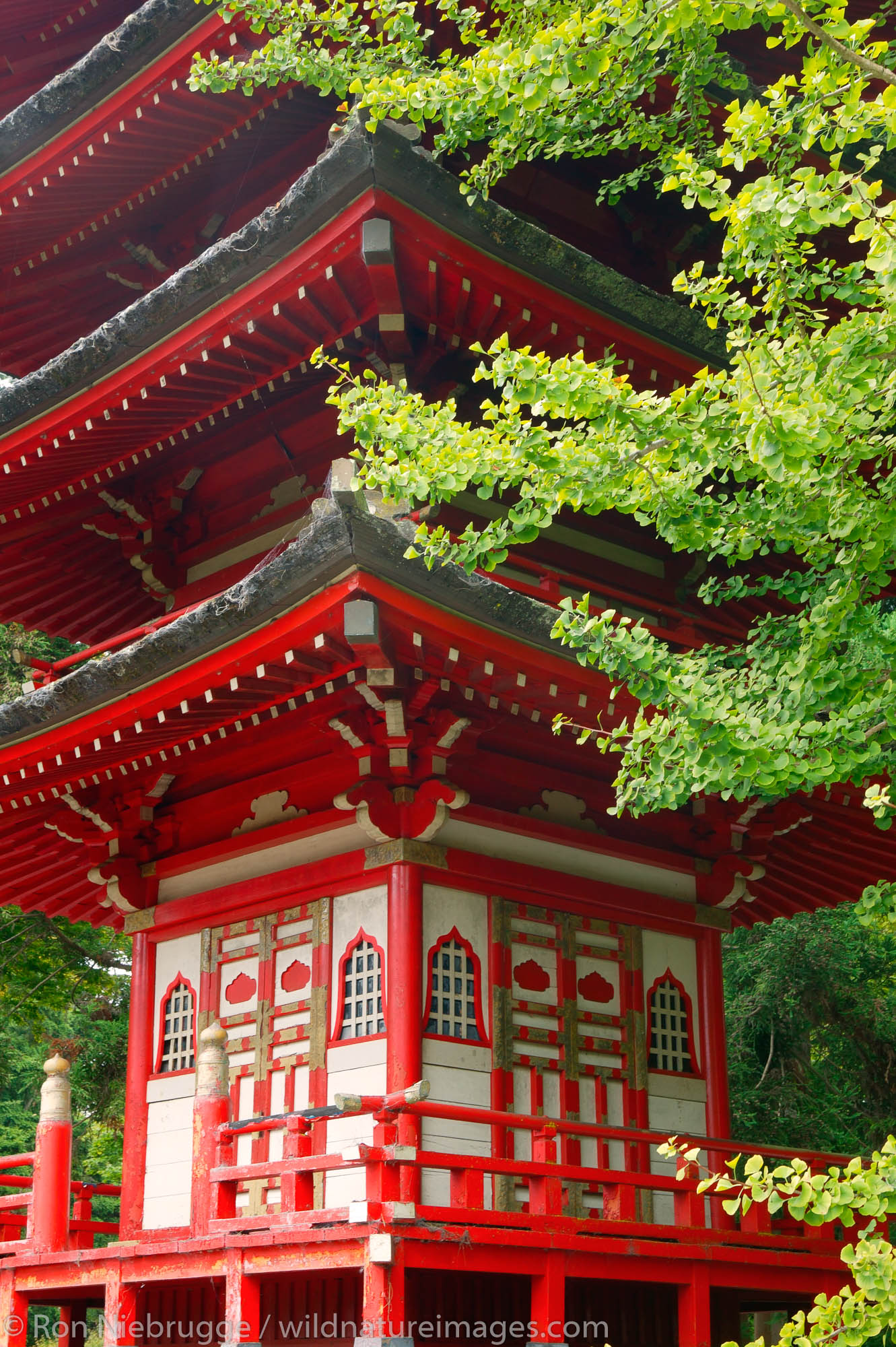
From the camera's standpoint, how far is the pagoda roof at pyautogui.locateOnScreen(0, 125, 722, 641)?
8.58 metres

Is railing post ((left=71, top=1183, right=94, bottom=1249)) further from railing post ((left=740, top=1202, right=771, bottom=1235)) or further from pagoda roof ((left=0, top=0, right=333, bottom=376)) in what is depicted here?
pagoda roof ((left=0, top=0, right=333, bottom=376))

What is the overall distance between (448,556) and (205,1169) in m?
3.79

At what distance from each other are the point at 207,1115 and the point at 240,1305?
109 cm

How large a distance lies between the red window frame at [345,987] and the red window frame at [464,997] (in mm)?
273

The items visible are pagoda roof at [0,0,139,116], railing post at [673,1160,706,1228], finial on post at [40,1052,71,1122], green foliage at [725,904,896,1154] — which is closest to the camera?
railing post at [673,1160,706,1228]

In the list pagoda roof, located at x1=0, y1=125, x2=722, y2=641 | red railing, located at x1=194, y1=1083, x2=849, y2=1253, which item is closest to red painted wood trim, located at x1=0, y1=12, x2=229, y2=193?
pagoda roof, located at x1=0, y1=125, x2=722, y2=641

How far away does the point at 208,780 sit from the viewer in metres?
10.7

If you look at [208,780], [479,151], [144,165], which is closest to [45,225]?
[144,165]

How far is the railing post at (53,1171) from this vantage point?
29.9 ft

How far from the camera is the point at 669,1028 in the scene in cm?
1038

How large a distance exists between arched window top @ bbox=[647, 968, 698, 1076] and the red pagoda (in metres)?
0.03

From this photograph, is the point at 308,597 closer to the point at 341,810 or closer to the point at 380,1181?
the point at 341,810

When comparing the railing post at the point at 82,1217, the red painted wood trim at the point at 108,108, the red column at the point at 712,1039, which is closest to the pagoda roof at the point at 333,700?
the red column at the point at 712,1039

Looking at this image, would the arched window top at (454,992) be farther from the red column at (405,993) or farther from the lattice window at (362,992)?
the lattice window at (362,992)
